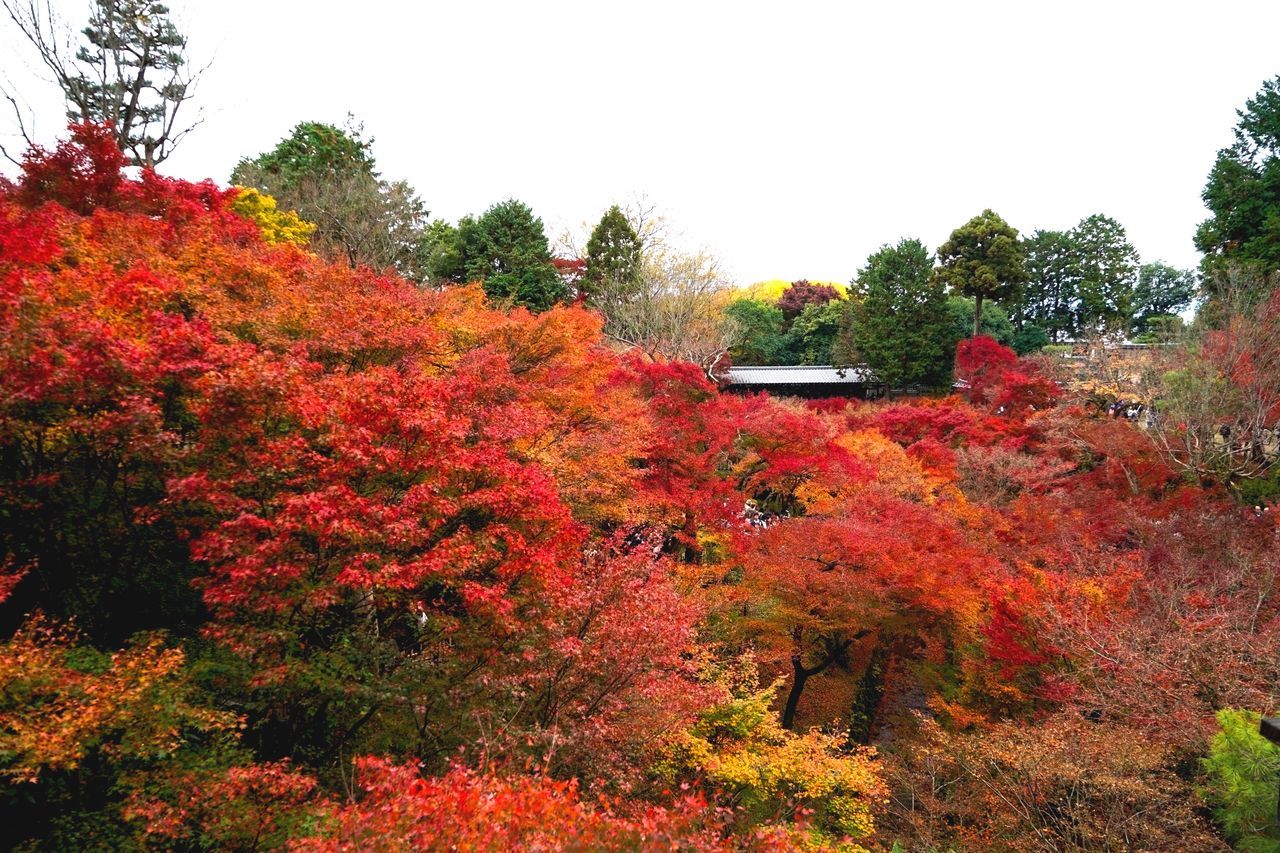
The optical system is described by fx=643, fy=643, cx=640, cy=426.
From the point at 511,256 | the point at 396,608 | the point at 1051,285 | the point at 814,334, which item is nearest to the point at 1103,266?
the point at 1051,285

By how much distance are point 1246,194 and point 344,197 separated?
1411 inches

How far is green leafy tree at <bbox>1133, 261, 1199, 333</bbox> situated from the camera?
53.7 metres

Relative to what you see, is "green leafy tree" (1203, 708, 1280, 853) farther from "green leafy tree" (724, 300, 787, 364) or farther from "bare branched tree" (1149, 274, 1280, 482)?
"green leafy tree" (724, 300, 787, 364)

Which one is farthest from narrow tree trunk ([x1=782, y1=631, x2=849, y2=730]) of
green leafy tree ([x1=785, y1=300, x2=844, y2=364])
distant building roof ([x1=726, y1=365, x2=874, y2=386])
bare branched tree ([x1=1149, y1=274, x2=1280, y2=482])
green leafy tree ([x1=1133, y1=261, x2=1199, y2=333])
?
green leafy tree ([x1=1133, y1=261, x2=1199, y2=333])

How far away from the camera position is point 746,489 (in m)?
21.0

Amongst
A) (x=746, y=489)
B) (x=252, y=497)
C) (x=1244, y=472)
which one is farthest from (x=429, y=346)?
(x=1244, y=472)

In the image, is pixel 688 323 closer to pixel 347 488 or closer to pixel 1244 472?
pixel 1244 472

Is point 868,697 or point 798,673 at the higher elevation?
point 798,673

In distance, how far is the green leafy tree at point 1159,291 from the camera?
176ft

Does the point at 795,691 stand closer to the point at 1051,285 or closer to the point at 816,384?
the point at 816,384

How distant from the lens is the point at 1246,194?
74.8 feet

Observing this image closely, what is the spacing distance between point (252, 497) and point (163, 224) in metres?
8.10

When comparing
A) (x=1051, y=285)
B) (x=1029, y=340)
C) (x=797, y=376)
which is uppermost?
(x=1051, y=285)

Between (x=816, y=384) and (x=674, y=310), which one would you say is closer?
(x=674, y=310)
